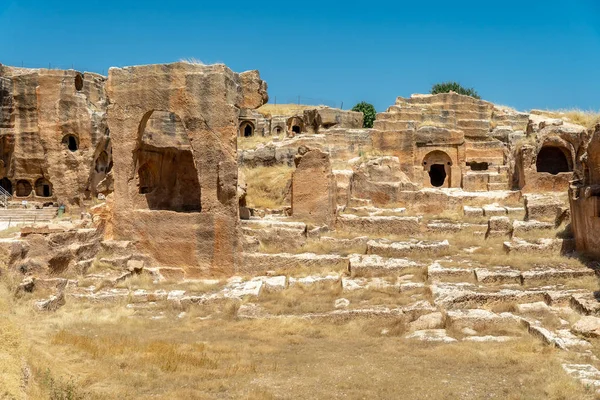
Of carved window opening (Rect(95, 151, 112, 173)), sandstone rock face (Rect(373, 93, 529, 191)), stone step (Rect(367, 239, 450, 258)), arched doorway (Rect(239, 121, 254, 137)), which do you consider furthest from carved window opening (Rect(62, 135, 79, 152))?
stone step (Rect(367, 239, 450, 258))

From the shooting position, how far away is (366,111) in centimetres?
4928

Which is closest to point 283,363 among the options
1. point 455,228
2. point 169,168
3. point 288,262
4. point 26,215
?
point 288,262

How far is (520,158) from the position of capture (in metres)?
19.9

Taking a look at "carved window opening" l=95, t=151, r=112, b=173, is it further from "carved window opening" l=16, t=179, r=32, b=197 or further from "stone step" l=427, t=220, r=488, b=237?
"stone step" l=427, t=220, r=488, b=237

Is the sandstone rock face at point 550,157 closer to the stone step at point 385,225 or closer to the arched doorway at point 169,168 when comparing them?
the stone step at point 385,225

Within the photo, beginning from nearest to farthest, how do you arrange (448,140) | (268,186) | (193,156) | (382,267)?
(382,267) → (193,156) → (268,186) → (448,140)

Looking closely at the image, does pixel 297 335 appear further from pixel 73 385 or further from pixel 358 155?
pixel 358 155

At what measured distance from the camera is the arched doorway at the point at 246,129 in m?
43.4

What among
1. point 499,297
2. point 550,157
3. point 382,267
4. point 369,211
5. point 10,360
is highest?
point 550,157

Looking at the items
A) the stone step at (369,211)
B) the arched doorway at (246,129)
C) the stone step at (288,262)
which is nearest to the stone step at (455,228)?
the stone step at (369,211)

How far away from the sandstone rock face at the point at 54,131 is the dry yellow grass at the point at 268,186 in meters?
10.2

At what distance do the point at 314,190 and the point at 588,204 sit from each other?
6.39 m

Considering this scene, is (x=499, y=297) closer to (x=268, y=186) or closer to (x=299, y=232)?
(x=299, y=232)

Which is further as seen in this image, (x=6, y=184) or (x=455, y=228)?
(x=6, y=184)
